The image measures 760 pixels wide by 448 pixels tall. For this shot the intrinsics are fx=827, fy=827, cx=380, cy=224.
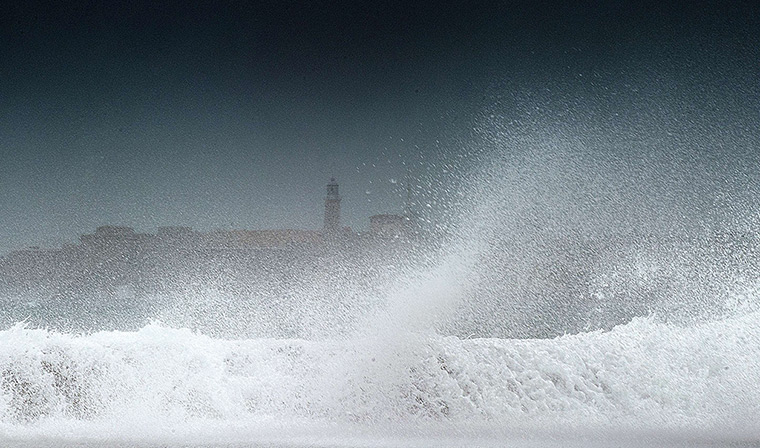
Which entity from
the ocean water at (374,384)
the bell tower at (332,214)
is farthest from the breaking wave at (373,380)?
the bell tower at (332,214)

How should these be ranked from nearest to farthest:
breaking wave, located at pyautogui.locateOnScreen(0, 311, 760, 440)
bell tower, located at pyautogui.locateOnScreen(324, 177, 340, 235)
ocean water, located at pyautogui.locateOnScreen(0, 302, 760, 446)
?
ocean water, located at pyautogui.locateOnScreen(0, 302, 760, 446) < breaking wave, located at pyautogui.locateOnScreen(0, 311, 760, 440) < bell tower, located at pyautogui.locateOnScreen(324, 177, 340, 235)

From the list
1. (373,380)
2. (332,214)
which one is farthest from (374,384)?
(332,214)

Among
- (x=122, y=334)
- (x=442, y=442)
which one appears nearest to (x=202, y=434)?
(x=122, y=334)

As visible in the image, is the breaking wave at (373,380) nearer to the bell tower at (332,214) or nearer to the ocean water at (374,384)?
the ocean water at (374,384)

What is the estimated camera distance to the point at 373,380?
29.5 feet

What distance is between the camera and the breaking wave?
8.77m

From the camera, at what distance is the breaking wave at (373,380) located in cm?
877

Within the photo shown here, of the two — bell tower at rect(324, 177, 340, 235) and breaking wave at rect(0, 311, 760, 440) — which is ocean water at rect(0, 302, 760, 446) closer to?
breaking wave at rect(0, 311, 760, 440)

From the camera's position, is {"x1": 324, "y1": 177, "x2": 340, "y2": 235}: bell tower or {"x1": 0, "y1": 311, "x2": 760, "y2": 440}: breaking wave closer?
{"x1": 0, "y1": 311, "x2": 760, "y2": 440}: breaking wave

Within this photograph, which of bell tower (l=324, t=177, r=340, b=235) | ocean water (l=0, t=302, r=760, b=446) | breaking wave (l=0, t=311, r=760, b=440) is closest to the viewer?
ocean water (l=0, t=302, r=760, b=446)

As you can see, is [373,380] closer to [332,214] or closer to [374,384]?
[374,384]

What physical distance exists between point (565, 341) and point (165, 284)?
21592mm

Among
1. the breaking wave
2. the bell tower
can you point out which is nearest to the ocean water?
the breaking wave

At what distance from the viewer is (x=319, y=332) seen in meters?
11.5
